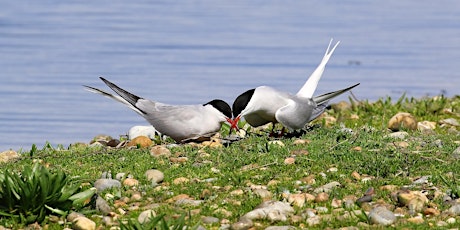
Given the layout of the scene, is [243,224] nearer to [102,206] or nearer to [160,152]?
[102,206]

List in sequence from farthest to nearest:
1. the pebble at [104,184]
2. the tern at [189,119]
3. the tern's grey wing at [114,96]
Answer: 1. the tern's grey wing at [114,96]
2. the tern at [189,119]
3. the pebble at [104,184]

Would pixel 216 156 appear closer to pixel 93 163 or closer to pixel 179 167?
pixel 179 167

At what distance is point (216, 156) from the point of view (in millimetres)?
7789

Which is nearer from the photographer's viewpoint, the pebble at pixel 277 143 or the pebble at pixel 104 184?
the pebble at pixel 104 184

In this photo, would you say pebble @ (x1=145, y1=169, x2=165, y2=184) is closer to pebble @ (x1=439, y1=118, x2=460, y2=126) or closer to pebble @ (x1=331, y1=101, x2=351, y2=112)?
pebble @ (x1=439, y1=118, x2=460, y2=126)

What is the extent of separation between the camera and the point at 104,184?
22.7 ft

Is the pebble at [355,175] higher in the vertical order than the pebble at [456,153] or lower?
lower

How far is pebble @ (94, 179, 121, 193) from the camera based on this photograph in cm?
687

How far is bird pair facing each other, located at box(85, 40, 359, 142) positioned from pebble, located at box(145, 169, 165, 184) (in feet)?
5.74

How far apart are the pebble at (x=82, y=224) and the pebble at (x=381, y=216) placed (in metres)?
1.59

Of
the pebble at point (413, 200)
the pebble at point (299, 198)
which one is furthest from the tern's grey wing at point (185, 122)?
the pebble at point (413, 200)

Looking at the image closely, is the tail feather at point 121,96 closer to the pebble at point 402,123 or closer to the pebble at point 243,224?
the pebble at point 402,123

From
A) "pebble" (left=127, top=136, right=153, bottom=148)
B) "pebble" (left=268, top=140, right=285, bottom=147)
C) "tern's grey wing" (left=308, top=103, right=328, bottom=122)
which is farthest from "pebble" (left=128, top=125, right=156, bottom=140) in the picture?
"pebble" (left=268, top=140, right=285, bottom=147)

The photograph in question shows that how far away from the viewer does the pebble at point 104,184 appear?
6.87 metres
